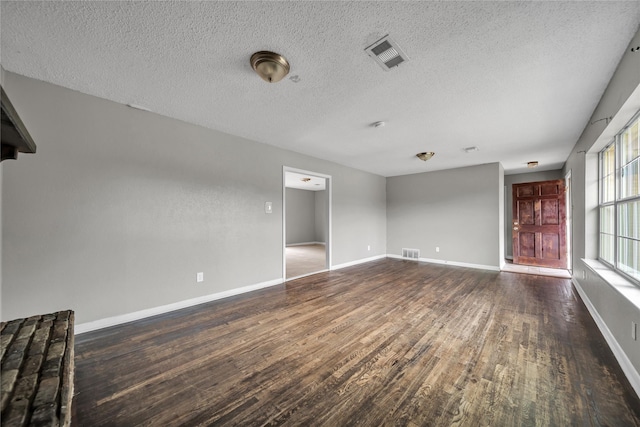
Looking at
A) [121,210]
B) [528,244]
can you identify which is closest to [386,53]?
[121,210]

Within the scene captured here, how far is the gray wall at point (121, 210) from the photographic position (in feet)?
7.00

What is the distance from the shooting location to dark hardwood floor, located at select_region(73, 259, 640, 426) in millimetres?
1431

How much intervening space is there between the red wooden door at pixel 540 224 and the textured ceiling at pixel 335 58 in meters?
2.77

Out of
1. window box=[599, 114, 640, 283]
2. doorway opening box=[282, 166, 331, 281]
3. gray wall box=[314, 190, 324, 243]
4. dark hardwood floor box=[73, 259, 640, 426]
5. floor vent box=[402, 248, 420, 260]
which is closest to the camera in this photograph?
dark hardwood floor box=[73, 259, 640, 426]

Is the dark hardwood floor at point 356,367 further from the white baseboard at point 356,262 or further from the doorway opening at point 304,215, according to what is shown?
the doorway opening at point 304,215

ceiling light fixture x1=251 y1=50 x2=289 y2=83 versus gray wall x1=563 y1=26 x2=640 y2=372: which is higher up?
ceiling light fixture x1=251 y1=50 x2=289 y2=83

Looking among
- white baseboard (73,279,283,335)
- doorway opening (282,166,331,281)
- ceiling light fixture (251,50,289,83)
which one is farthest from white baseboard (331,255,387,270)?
ceiling light fixture (251,50,289,83)

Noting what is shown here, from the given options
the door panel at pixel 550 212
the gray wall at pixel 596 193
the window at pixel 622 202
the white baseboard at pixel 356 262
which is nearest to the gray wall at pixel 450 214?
the white baseboard at pixel 356 262

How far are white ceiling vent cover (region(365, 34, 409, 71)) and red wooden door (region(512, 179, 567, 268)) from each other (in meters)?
5.57

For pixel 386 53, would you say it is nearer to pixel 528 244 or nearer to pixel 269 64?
pixel 269 64

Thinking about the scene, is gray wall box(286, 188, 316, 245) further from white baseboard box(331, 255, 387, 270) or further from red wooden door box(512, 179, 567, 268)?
red wooden door box(512, 179, 567, 268)

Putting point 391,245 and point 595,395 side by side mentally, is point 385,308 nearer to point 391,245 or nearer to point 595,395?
point 595,395

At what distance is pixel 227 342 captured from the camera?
2244 millimetres

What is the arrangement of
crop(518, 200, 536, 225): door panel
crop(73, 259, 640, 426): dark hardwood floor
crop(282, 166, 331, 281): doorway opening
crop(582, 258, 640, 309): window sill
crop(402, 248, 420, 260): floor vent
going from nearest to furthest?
crop(73, 259, 640, 426): dark hardwood floor
crop(582, 258, 640, 309): window sill
crop(518, 200, 536, 225): door panel
crop(402, 248, 420, 260): floor vent
crop(282, 166, 331, 281): doorway opening
